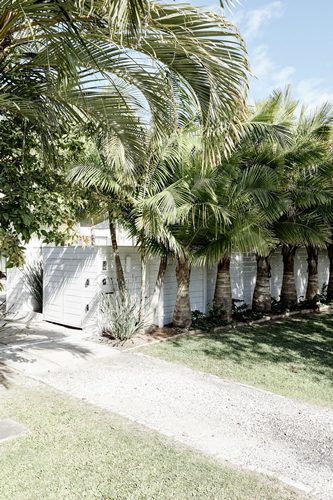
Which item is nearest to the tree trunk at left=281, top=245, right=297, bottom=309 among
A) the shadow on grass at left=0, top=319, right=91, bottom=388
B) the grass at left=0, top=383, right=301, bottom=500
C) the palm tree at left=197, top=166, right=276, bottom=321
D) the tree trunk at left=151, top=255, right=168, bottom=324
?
the palm tree at left=197, top=166, right=276, bottom=321

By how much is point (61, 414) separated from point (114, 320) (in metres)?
4.17

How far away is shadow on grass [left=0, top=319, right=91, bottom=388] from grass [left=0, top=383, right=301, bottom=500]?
86.9 inches

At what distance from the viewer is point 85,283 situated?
410 inches

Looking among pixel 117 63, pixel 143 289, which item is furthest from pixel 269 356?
pixel 117 63

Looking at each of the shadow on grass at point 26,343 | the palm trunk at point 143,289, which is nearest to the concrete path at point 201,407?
the shadow on grass at point 26,343

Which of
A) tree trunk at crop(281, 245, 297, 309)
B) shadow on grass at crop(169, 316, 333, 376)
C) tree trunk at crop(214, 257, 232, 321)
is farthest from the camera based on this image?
tree trunk at crop(281, 245, 297, 309)

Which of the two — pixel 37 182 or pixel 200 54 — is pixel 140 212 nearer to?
pixel 37 182

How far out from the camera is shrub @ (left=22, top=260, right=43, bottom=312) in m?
12.6

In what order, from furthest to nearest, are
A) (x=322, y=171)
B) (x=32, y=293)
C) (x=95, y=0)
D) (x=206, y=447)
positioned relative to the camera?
1. (x=32, y=293)
2. (x=322, y=171)
3. (x=206, y=447)
4. (x=95, y=0)

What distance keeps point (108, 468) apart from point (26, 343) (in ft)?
18.9

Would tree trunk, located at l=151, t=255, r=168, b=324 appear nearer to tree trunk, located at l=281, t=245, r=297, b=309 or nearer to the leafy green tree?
the leafy green tree

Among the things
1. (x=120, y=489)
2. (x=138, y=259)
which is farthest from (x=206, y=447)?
(x=138, y=259)

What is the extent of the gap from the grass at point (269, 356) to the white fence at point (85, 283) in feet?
4.99

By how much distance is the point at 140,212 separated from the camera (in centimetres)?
895
